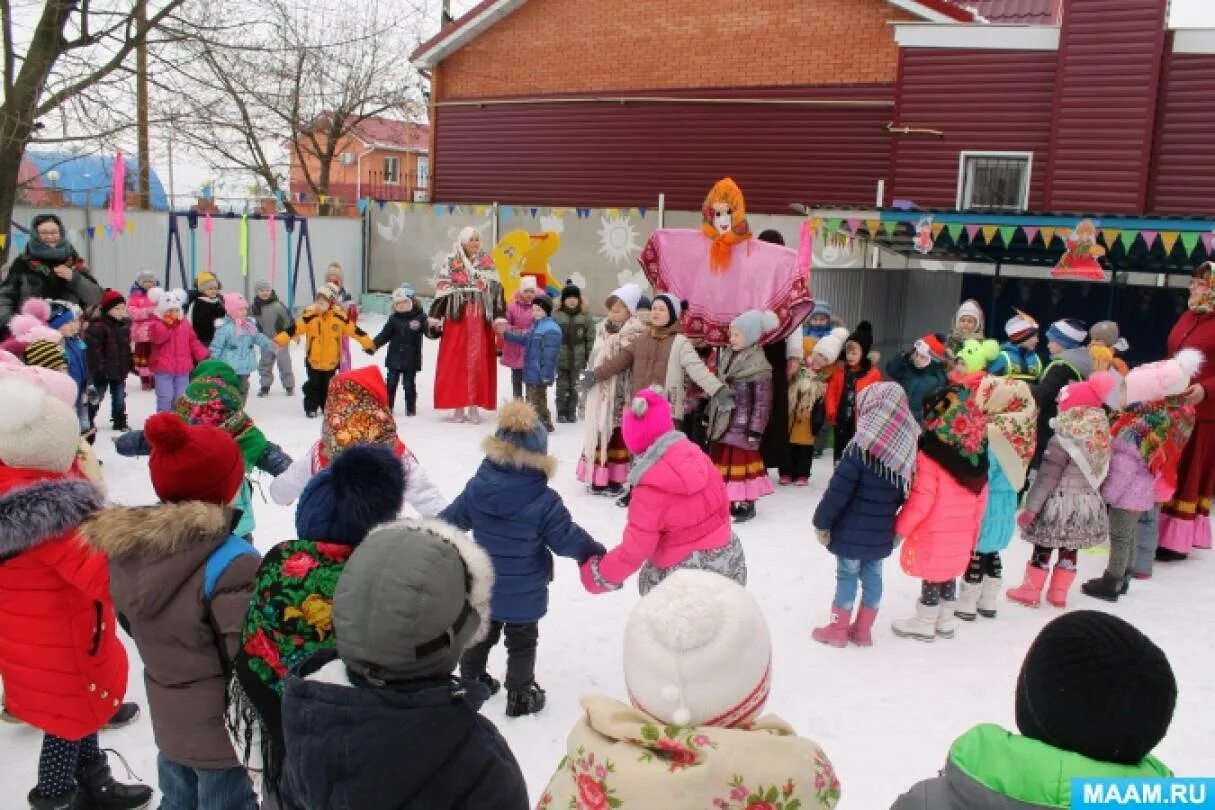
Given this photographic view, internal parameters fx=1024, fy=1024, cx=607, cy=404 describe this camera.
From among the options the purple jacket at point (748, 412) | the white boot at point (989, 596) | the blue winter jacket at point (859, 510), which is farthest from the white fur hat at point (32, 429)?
the purple jacket at point (748, 412)

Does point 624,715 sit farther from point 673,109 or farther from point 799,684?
point 673,109

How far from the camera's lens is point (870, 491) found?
502 centimetres

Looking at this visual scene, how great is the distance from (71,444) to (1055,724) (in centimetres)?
309

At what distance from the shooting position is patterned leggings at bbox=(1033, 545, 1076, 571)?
229 inches

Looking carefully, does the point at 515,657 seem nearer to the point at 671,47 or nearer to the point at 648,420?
the point at 648,420

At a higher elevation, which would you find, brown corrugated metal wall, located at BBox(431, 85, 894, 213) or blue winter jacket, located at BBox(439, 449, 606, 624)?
brown corrugated metal wall, located at BBox(431, 85, 894, 213)

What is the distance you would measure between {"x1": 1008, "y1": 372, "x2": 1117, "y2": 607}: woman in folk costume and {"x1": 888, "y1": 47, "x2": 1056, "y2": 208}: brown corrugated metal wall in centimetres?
1050

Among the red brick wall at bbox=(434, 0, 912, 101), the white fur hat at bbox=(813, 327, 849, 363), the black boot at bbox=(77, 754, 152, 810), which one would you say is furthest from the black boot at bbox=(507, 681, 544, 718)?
the red brick wall at bbox=(434, 0, 912, 101)

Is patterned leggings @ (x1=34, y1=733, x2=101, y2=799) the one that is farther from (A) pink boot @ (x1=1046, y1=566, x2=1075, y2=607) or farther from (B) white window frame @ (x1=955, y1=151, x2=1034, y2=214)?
(B) white window frame @ (x1=955, y1=151, x2=1034, y2=214)

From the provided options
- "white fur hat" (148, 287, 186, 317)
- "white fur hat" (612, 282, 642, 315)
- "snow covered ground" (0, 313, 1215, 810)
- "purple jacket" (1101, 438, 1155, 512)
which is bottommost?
"snow covered ground" (0, 313, 1215, 810)

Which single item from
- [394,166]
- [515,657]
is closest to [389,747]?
[515,657]

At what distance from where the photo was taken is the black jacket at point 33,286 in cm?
827

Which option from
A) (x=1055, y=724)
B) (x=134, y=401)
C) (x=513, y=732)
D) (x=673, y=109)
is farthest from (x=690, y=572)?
(x=673, y=109)

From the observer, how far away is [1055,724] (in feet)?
6.31
